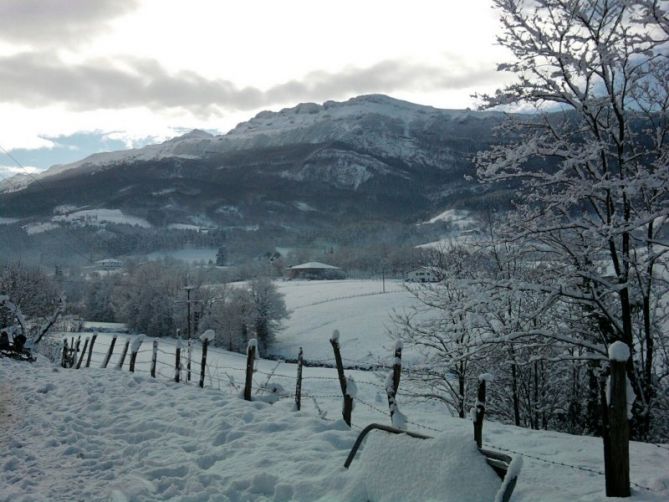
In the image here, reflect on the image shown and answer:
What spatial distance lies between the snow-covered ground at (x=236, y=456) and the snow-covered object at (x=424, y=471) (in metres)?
0.01

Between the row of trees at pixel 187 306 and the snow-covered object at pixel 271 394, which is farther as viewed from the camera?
the row of trees at pixel 187 306

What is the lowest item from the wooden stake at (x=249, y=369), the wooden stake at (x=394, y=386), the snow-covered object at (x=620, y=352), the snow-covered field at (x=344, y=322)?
the snow-covered field at (x=344, y=322)

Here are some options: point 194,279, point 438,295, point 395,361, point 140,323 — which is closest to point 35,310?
point 140,323

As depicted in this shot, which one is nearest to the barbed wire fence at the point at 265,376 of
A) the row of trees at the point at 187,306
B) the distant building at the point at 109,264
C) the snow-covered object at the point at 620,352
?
A: the snow-covered object at the point at 620,352

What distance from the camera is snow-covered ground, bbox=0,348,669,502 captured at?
5.42 metres

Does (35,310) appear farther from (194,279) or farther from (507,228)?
(507,228)

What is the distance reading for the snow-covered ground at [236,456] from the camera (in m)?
5.42

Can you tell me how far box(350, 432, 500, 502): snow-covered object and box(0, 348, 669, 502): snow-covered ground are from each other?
1 cm

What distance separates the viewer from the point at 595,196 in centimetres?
944

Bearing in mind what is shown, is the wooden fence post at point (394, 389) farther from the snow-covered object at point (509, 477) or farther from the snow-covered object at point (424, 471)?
the snow-covered object at point (509, 477)

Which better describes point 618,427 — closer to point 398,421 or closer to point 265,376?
point 398,421

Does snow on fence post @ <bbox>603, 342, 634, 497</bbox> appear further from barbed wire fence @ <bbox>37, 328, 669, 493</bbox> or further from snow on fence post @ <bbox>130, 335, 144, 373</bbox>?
snow on fence post @ <bbox>130, 335, 144, 373</bbox>

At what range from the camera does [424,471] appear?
16.7 ft

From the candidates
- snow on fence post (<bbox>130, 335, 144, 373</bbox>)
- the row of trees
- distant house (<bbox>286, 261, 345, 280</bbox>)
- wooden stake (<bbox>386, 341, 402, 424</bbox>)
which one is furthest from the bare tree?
distant house (<bbox>286, 261, 345, 280</bbox>)
